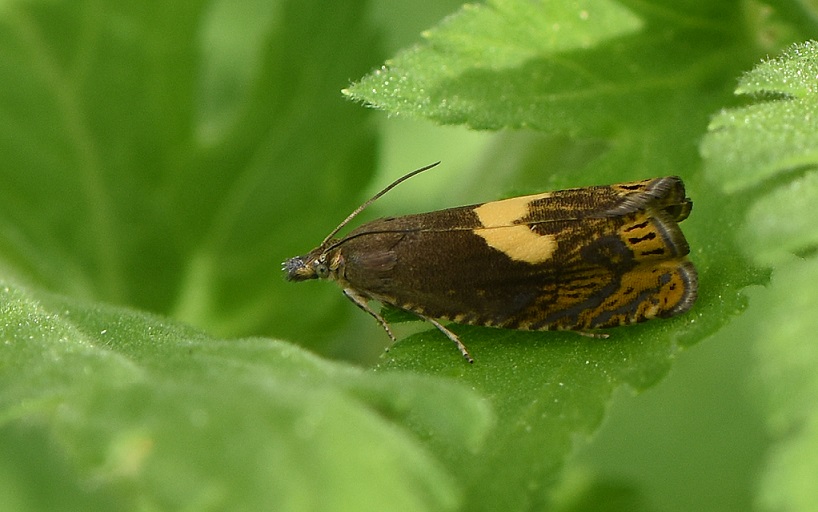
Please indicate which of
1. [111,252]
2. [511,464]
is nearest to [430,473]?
[511,464]

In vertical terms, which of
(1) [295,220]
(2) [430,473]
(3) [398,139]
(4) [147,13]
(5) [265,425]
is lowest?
(3) [398,139]

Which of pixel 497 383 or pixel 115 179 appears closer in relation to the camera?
pixel 497 383

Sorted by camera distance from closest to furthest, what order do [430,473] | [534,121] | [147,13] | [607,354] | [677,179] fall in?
[430,473]
[607,354]
[677,179]
[534,121]
[147,13]

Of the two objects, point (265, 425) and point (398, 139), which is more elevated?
point (265, 425)

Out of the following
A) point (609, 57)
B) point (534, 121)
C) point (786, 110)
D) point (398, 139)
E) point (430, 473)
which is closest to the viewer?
point (430, 473)

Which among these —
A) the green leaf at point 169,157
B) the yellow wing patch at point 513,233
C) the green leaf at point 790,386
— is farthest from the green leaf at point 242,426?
the green leaf at point 169,157

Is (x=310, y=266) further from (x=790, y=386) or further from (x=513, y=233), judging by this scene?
(x=790, y=386)

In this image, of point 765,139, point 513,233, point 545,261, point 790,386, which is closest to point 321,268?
point 513,233

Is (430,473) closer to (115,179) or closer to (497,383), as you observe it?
(497,383)

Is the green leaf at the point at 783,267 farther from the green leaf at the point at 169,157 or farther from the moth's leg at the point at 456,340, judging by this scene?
the green leaf at the point at 169,157
